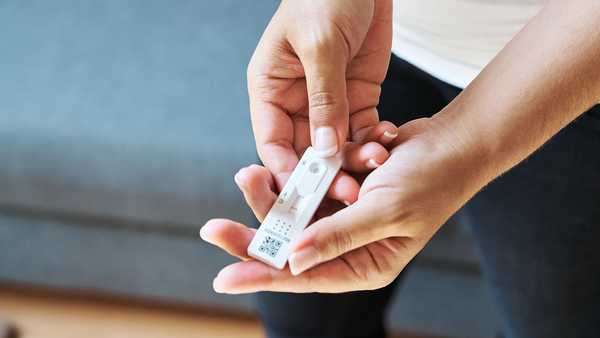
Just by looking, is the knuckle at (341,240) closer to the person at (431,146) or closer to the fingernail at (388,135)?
the person at (431,146)

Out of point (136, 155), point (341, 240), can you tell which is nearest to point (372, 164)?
point (341, 240)

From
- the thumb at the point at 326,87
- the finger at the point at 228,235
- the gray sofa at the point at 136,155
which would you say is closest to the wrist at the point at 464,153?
the thumb at the point at 326,87

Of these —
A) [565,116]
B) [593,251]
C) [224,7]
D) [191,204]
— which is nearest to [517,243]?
[593,251]

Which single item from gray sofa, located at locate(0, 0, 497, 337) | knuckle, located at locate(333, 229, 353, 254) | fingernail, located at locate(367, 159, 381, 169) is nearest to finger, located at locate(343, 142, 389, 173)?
fingernail, located at locate(367, 159, 381, 169)

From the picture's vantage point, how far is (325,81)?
28.0 inches

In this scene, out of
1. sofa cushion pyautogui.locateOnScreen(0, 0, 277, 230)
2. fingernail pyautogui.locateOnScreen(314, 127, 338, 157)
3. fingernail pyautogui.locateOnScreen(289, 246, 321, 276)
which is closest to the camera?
fingernail pyautogui.locateOnScreen(289, 246, 321, 276)

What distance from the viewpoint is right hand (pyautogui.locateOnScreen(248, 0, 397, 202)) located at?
72cm

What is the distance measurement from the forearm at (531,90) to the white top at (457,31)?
72 mm

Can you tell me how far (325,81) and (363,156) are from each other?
91mm

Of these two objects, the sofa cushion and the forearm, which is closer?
the forearm

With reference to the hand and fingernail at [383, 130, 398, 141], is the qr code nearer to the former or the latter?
the hand

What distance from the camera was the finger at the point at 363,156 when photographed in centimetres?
71

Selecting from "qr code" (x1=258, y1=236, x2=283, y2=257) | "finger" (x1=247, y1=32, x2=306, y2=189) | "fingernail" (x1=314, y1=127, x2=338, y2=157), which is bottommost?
"qr code" (x1=258, y1=236, x2=283, y2=257)

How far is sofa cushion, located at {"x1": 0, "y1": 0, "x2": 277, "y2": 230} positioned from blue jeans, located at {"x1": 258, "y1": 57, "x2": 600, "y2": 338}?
37cm
